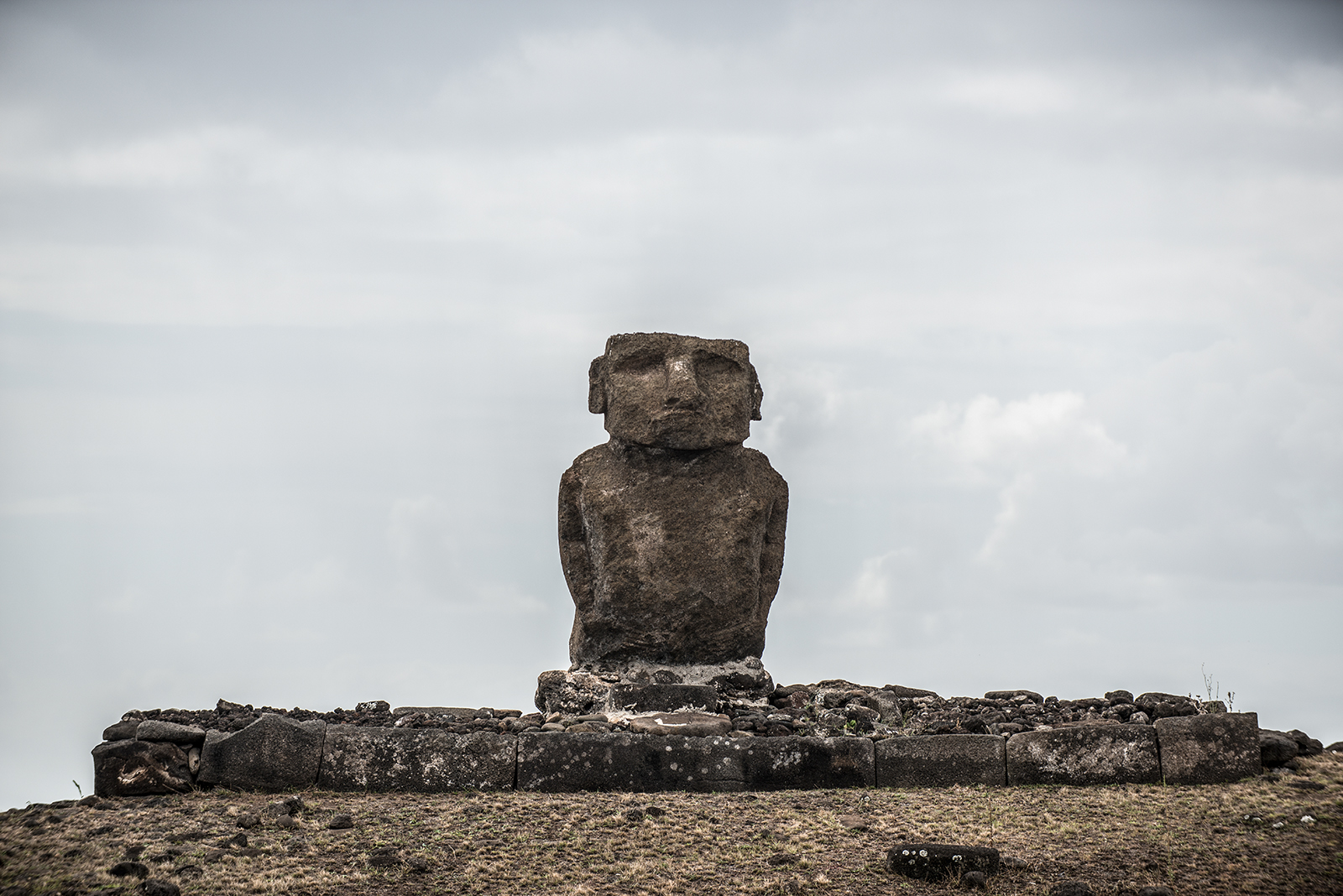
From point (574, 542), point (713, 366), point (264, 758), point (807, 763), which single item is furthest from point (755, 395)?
point (264, 758)

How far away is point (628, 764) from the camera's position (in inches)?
372

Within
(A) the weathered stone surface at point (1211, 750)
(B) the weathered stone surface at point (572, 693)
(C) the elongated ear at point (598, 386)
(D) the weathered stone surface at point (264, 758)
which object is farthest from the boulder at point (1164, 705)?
(D) the weathered stone surface at point (264, 758)

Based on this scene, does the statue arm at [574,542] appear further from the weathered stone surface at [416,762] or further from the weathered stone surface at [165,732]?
the weathered stone surface at [165,732]

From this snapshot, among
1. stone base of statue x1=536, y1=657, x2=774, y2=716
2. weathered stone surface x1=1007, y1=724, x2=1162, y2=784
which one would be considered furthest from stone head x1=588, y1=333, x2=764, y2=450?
weathered stone surface x1=1007, y1=724, x2=1162, y2=784

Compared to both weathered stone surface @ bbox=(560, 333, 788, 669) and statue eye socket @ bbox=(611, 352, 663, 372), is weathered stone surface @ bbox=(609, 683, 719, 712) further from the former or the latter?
statue eye socket @ bbox=(611, 352, 663, 372)

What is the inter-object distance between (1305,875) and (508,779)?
5.40 metres

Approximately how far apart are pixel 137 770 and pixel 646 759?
3834 mm

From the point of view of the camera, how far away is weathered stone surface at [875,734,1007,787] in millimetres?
9500

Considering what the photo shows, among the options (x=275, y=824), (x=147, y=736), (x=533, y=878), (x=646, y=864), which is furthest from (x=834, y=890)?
(x=147, y=736)

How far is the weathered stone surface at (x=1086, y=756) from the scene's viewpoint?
9.47 m

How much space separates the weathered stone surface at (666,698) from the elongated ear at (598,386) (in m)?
2.77

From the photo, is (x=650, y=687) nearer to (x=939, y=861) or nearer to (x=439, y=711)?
Answer: (x=439, y=711)

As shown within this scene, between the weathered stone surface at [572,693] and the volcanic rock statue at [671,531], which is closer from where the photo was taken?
the weathered stone surface at [572,693]

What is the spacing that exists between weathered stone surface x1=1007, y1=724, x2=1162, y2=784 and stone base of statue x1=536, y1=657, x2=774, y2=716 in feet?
8.64
